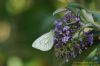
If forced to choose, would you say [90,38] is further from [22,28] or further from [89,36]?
[22,28]

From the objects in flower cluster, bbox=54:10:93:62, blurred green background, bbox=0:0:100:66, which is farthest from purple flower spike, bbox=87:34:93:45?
blurred green background, bbox=0:0:100:66

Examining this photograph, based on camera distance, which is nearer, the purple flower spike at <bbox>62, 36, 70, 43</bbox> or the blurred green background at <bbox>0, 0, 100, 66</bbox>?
the purple flower spike at <bbox>62, 36, 70, 43</bbox>

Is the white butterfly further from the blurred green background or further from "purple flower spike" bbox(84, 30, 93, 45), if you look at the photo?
the blurred green background

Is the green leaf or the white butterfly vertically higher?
the green leaf

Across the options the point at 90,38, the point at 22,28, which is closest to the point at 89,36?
the point at 90,38

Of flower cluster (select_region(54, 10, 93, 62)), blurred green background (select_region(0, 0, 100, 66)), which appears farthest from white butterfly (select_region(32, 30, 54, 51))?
blurred green background (select_region(0, 0, 100, 66))

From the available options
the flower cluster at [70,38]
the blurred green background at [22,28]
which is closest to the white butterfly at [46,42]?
the flower cluster at [70,38]
